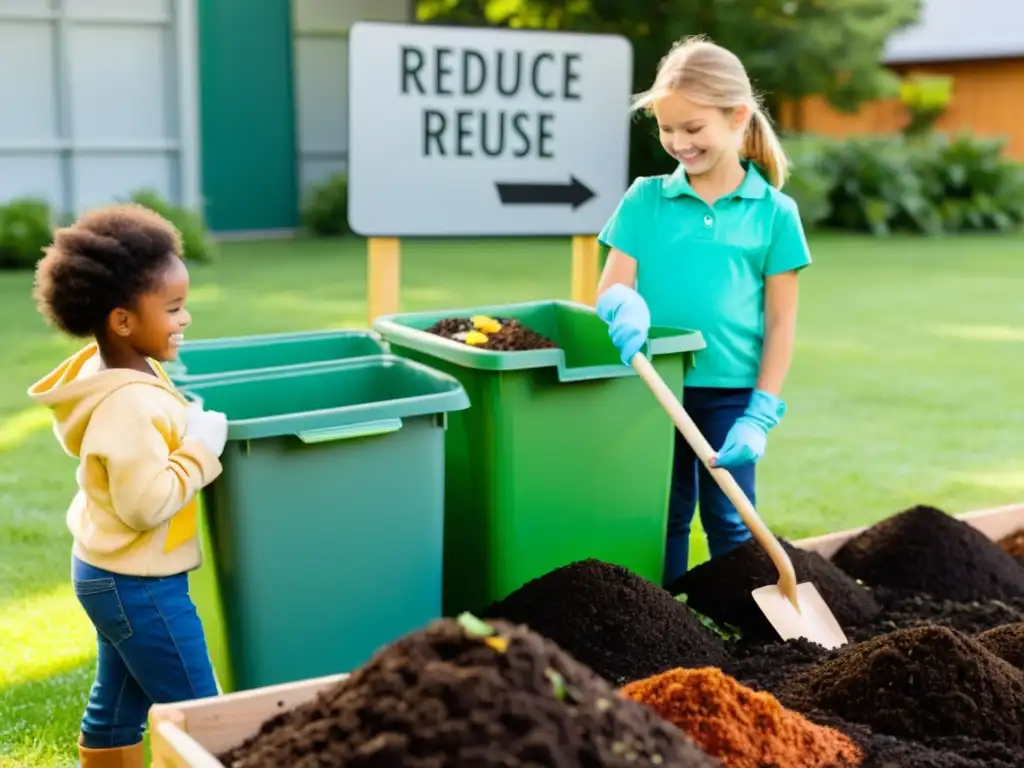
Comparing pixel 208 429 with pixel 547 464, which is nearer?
pixel 208 429

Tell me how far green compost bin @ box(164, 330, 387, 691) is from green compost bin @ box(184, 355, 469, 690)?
A: 0.27 feet

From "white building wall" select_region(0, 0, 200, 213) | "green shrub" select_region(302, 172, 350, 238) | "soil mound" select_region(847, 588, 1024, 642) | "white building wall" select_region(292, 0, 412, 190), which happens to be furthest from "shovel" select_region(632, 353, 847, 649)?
"white building wall" select_region(292, 0, 412, 190)

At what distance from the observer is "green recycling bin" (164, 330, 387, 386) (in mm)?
3449

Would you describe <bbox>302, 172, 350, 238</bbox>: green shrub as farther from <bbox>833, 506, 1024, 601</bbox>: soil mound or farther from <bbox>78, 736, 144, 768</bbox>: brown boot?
<bbox>78, 736, 144, 768</bbox>: brown boot

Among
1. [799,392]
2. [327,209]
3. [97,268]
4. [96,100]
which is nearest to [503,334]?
[97,268]

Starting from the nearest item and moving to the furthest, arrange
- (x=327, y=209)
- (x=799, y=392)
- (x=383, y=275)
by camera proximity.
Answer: (x=383, y=275) → (x=799, y=392) → (x=327, y=209)

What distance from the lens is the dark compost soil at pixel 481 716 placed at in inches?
Result: 66.7

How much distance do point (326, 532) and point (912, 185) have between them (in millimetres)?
15951

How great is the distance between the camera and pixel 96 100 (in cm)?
1362

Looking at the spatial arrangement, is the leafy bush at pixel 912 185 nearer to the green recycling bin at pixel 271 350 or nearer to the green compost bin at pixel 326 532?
the green recycling bin at pixel 271 350

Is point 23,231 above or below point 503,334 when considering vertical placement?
below

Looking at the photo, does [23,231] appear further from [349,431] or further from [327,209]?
[349,431]

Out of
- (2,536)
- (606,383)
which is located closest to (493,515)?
(606,383)

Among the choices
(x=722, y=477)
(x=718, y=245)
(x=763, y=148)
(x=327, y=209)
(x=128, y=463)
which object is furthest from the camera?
(x=327, y=209)
